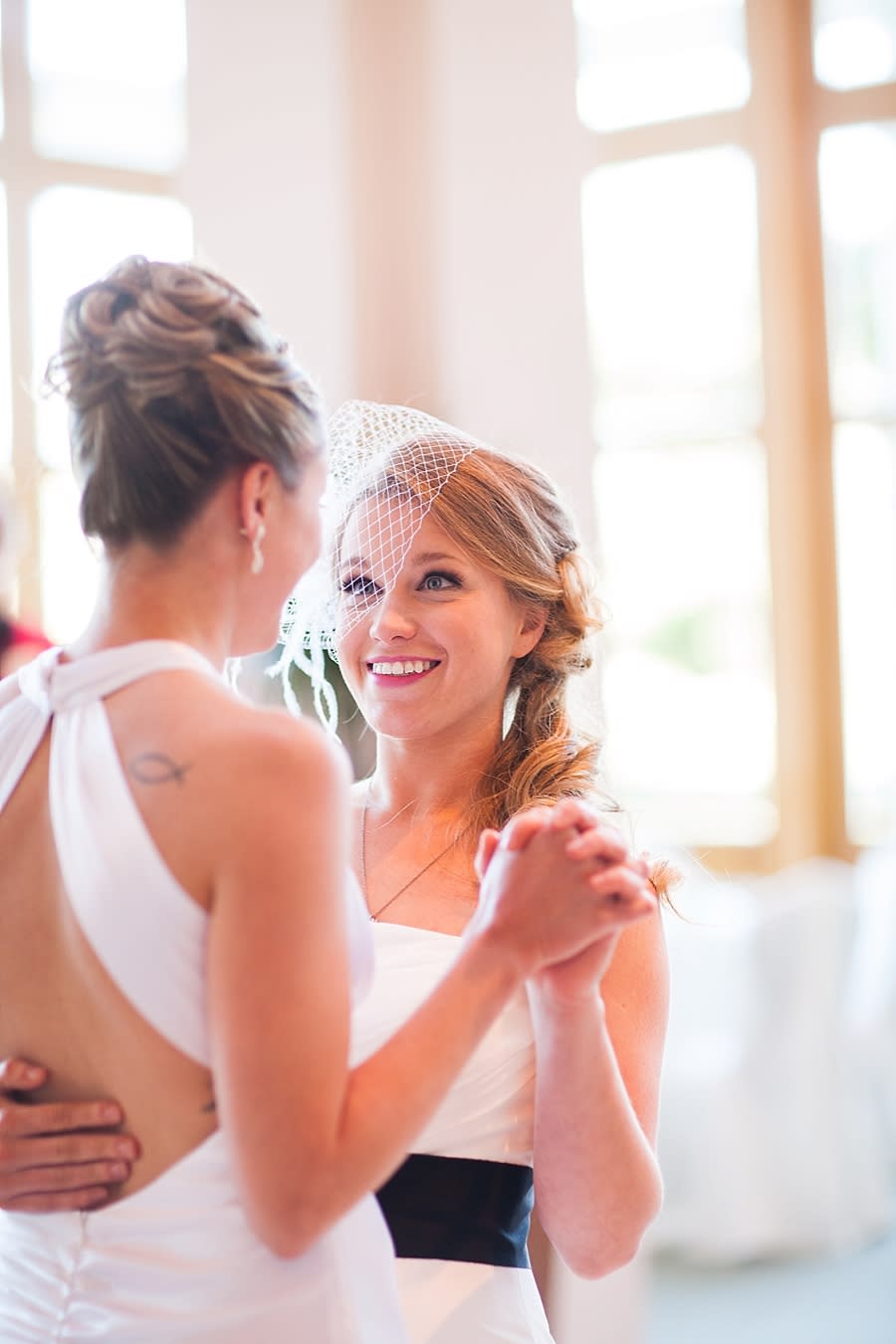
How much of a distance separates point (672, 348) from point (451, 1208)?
6.43 m

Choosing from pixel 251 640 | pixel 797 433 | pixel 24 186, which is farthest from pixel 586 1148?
pixel 797 433

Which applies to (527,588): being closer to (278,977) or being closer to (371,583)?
(371,583)

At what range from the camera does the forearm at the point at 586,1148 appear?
1.72 metres

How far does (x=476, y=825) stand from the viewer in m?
2.14

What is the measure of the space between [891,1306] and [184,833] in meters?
3.98

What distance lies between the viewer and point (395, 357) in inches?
270

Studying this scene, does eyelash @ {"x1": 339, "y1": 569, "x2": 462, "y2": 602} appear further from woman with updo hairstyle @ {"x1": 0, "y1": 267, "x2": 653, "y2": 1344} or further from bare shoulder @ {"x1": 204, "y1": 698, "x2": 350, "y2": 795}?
bare shoulder @ {"x1": 204, "y1": 698, "x2": 350, "y2": 795}

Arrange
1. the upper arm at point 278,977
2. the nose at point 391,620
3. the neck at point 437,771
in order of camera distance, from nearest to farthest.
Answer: the upper arm at point 278,977, the nose at point 391,620, the neck at point 437,771

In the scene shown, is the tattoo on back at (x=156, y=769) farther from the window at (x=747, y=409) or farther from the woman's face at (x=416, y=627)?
the window at (x=747, y=409)

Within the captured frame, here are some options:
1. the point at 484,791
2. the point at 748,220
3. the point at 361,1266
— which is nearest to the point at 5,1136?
the point at 361,1266

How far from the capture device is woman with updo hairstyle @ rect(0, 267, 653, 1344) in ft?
3.74

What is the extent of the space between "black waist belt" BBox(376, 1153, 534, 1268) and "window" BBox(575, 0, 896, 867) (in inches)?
221

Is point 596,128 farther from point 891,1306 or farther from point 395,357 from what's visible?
point 891,1306

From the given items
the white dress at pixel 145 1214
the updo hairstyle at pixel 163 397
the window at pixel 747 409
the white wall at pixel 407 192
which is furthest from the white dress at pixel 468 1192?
the window at pixel 747 409
